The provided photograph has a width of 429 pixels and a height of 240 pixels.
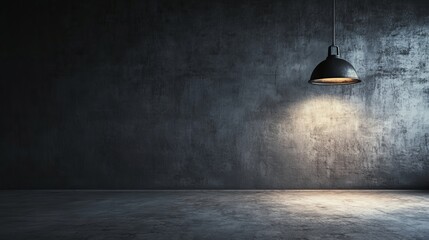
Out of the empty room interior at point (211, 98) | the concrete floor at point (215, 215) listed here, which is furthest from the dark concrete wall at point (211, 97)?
the concrete floor at point (215, 215)

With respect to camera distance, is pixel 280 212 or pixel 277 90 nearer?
pixel 280 212

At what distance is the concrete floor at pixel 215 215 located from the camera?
10.5 feet

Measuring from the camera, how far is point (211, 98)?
20.1 ft

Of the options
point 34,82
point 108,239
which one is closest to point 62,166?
point 34,82

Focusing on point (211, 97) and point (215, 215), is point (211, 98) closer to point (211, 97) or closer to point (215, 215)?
point (211, 97)

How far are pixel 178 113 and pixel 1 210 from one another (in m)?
2.92

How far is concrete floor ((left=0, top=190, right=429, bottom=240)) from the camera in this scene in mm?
3207

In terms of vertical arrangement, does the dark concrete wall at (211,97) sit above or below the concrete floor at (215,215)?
above

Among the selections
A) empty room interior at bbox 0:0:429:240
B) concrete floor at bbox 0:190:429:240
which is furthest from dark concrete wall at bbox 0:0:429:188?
concrete floor at bbox 0:190:429:240

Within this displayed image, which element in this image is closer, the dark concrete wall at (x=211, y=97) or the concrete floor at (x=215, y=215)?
the concrete floor at (x=215, y=215)

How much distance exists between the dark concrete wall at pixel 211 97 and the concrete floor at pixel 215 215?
1.53 feet

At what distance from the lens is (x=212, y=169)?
19.8 feet

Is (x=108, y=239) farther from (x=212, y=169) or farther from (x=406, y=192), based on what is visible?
(x=406, y=192)

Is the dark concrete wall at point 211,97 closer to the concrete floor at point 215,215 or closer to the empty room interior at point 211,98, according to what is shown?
the empty room interior at point 211,98
